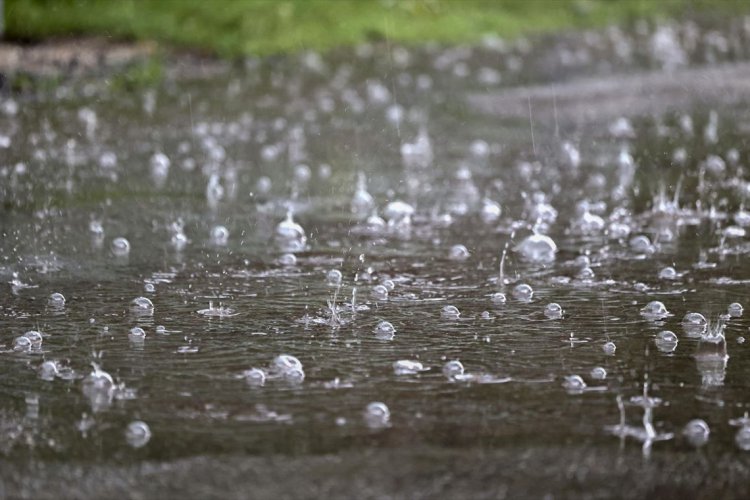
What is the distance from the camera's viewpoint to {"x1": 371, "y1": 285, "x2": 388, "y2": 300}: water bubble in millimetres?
4012

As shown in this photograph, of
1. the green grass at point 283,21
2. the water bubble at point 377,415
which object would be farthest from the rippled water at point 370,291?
the green grass at point 283,21

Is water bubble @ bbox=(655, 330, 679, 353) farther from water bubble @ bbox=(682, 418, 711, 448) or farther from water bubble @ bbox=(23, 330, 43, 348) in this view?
water bubble @ bbox=(23, 330, 43, 348)

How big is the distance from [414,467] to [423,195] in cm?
341

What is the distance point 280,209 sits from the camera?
18.1 feet

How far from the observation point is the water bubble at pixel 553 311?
148 inches

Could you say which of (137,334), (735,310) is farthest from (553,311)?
(137,334)

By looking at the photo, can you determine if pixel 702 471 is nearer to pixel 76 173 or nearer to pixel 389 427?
pixel 389 427

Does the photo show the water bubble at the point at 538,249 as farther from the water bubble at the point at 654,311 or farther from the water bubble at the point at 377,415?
the water bubble at the point at 377,415

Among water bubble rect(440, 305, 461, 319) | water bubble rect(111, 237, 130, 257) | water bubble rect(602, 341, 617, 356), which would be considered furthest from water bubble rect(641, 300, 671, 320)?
water bubble rect(111, 237, 130, 257)

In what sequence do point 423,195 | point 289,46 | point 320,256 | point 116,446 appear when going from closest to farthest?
point 116,446 < point 320,256 < point 423,195 < point 289,46

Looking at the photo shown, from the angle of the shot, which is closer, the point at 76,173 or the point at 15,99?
the point at 76,173

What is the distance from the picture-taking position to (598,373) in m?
3.18

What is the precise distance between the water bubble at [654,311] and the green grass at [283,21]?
743cm

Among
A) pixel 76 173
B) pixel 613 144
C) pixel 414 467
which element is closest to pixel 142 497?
pixel 414 467
